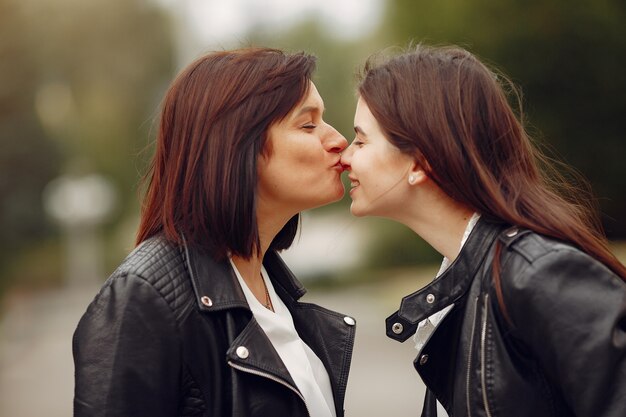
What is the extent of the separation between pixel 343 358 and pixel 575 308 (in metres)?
1.08

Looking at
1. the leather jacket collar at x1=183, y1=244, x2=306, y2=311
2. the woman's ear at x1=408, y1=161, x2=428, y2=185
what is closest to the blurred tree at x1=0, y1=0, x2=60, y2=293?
the leather jacket collar at x1=183, y1=244, x2=306, y2=311

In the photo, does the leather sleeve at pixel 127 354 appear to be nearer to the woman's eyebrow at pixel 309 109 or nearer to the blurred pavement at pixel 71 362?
the woman's eyebrow at pixel 309 109

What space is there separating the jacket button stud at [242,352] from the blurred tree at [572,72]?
11459 mm

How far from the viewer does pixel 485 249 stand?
2824 millimetres

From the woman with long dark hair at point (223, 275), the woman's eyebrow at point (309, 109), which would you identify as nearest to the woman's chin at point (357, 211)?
the woman with long dark hair at point (223, 275)

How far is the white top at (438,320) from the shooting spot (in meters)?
2.92

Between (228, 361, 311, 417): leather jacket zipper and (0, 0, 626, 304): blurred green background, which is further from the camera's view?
(0, 0, 626, 304): blurred green background

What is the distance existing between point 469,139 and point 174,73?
2181 cm

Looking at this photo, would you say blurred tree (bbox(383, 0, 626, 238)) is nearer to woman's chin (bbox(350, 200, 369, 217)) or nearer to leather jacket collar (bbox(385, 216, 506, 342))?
woman's chin (bbox(350, 200, 369, 217))

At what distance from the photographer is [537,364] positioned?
104 inches

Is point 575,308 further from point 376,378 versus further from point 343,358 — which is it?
point 376,378

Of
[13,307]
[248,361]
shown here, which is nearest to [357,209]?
[248,361]

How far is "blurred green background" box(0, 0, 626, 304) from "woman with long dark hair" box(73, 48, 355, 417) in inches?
17.6

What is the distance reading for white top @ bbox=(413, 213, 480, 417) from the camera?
2924 millimetres
